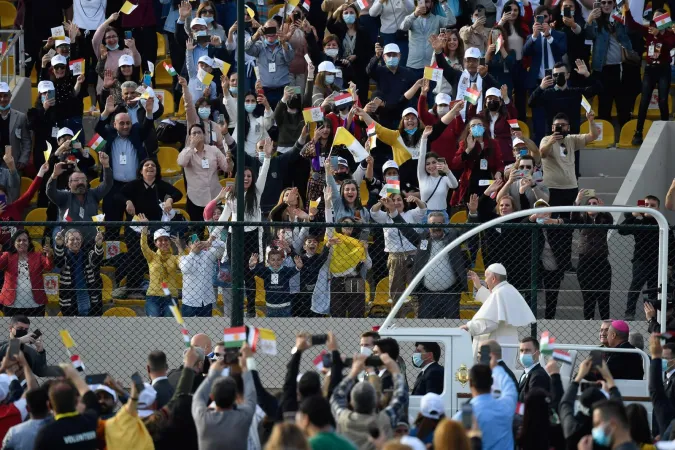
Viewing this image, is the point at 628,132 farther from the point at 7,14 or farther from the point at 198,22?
the point at 7,14

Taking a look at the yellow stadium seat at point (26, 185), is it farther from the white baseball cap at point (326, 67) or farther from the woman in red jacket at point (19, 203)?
the white baseball cap at point (326, 67)

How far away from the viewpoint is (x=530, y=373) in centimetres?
1263

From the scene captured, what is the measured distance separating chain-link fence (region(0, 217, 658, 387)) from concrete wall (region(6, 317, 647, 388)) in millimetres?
13

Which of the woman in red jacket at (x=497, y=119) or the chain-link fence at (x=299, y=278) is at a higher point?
the woman in red jacket at (x=497, y=119)

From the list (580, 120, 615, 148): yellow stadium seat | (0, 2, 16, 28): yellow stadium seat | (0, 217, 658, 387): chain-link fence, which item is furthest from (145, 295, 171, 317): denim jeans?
(0, 2, 16, 28): yellow stadium seat

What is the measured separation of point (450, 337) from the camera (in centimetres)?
1332

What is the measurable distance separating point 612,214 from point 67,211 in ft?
19.5

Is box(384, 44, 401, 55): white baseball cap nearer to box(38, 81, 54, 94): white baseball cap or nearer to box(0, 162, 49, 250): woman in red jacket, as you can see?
box(38, 81, 54, 94): white baseball cap

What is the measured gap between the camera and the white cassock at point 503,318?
46.3 feet

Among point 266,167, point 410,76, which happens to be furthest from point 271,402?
point 410,76

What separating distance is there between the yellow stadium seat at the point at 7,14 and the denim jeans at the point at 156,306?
923 cm

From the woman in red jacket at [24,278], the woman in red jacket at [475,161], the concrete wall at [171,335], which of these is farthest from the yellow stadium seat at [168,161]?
the concrete wall at [171,335]

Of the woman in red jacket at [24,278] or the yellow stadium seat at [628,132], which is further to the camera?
the yellow stadium seat at [628,132]

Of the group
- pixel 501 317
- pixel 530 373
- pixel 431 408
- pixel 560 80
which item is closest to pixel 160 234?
pixel 501 317
